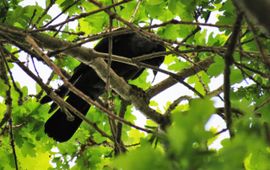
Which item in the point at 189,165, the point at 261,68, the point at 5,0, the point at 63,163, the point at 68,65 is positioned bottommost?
the point at 189,165

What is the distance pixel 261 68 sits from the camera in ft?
6.88

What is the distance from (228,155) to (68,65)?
315cm

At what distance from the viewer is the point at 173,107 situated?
2.54 meters

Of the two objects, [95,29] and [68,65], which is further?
[68,65]

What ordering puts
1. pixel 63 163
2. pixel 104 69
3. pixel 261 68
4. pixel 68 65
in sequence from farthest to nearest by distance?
1. pixel 68 65
2. pixel 63 163
3. pixel 104 69
4. pixel 261 68

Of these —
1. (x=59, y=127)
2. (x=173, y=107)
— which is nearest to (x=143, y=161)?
(x=173, y=107)

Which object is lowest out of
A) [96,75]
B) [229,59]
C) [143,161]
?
[143,161]

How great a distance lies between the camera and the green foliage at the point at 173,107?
805mm

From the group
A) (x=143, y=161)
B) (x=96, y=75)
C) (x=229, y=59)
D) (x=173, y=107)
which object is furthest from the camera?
(x=96, y=75)

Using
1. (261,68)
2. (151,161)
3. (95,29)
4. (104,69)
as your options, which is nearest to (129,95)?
(104,69)

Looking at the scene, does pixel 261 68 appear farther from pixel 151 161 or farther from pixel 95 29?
pixel 95 29

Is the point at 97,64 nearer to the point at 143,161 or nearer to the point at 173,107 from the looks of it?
the point at 173,107

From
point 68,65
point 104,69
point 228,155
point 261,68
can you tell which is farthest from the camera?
point 68,65

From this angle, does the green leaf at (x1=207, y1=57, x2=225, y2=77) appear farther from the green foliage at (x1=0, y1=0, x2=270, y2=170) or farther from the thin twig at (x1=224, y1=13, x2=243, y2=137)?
the thin twig at (x1=224, y1=13, x2=243, y2=137)
